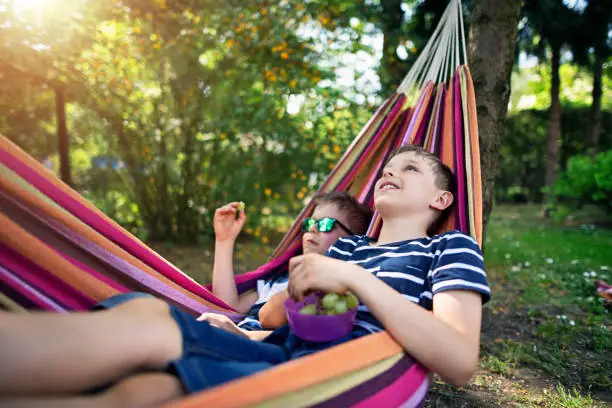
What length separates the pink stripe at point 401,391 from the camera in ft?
3.08

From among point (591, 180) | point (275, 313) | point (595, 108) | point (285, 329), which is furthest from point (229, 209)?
point (595, 108)

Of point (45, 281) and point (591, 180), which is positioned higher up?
point (45, 281)

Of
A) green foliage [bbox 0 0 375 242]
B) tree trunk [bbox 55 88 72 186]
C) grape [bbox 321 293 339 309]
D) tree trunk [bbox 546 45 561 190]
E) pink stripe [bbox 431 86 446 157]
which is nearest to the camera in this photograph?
grape [bbox 321 293 339 309]

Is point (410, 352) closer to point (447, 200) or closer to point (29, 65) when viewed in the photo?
point (447, 200)

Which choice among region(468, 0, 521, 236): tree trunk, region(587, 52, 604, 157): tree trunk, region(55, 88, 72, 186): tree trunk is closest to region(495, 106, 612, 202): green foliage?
region(587, 52, 604, 157): tree trunk

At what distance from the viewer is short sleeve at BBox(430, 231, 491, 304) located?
3.62 ft

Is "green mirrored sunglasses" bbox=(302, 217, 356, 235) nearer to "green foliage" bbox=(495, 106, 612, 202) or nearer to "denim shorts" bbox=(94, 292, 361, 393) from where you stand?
"denim shorts" bbox=(94, 292, 361, 393)

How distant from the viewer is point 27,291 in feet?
3.68

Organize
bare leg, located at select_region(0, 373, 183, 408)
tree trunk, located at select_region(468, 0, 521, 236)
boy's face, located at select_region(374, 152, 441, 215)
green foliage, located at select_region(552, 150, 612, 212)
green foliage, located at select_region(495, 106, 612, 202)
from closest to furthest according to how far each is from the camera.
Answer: bare leg, located at select_region(0, 373, 183, 408), boy's face, located at select_region(374, 152, 441, 215), tree trunk, located at select_region(468, 0, 521, 236), green foliage, located at select_region(552, 150, 612, 212), green foliage, located at select_region(495, 106, 612, 202)

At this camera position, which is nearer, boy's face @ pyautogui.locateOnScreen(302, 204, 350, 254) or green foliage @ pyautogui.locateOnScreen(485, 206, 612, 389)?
boy's face @ pyautogui.locateOnScreen(302, 204, 350, 254)

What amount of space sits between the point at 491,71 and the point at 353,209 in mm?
1289

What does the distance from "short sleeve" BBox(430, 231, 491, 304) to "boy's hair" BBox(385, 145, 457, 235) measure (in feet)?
0.99

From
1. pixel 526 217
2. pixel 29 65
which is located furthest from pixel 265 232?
pixel 526 217

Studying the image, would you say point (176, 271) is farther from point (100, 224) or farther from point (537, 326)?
point (537, 326)
